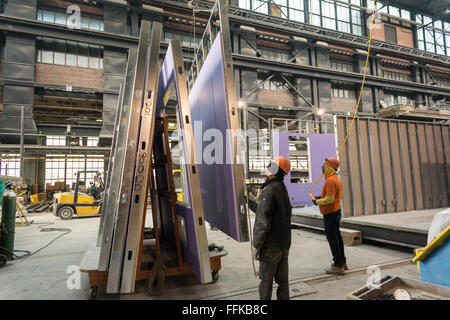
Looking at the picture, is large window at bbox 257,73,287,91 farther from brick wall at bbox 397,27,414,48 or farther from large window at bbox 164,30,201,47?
brick wall at bbox 397,27,414,48

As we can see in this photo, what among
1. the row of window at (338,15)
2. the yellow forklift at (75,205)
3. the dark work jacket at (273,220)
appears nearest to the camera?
the dark work jacket at (273,220)

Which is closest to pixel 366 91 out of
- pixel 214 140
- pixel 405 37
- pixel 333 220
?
pixel 405 37

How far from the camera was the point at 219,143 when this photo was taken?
3.85 m

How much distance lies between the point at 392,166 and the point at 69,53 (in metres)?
17.7

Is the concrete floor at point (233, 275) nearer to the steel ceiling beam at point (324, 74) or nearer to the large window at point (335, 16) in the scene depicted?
the steel ceiling beam at point (324, 74)

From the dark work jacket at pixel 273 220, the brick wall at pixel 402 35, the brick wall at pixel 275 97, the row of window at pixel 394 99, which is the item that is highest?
the brick wall at pixel 402 35

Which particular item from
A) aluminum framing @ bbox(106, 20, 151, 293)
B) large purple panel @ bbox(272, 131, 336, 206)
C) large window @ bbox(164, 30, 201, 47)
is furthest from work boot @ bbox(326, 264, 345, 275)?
large window @ bbox(164, 30, 201, 47)

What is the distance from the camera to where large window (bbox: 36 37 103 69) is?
15.3 meters

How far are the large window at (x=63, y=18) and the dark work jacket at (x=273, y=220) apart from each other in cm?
1848

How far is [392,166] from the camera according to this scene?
746 cm

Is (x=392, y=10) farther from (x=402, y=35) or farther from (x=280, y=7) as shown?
(x=280, y=7)

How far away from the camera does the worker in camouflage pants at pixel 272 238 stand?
2.71m

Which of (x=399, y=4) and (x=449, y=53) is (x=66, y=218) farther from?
(x=449, y=53)

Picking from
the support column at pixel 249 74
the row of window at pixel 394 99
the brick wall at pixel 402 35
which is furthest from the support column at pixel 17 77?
the brick wall at pixel 402 35
